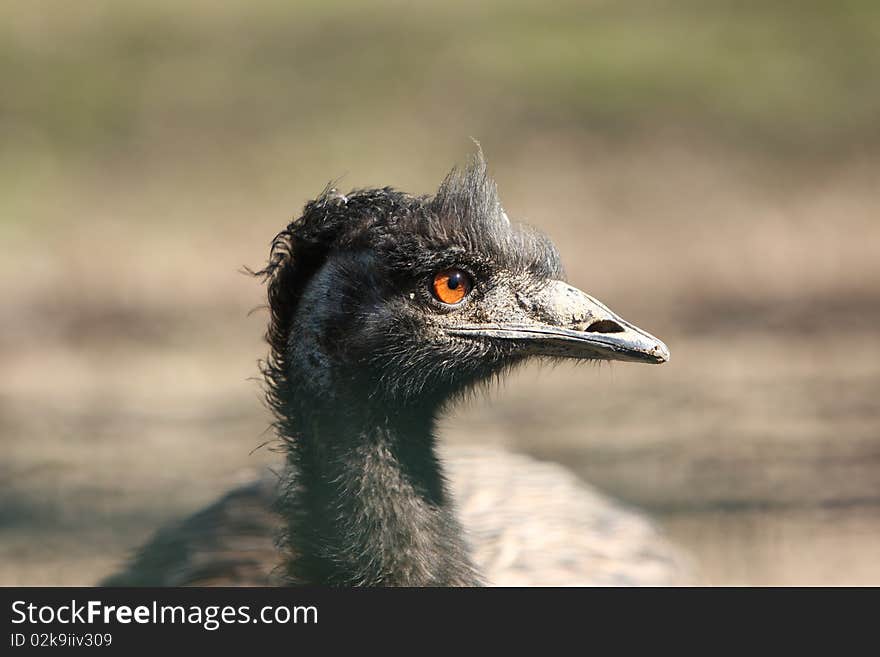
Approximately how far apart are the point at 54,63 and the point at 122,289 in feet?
8.97

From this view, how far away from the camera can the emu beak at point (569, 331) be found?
2932 mm

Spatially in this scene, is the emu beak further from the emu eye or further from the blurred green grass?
the blurred green grass

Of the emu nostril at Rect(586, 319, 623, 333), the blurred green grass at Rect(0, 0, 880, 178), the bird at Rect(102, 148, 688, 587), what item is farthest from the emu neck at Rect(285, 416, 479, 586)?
the blurred green grass at Rect(0, 0, 880, 178)

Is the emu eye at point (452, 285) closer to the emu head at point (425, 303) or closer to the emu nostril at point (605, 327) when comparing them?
the emu head at point (425, 303)

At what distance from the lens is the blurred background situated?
5.40 m

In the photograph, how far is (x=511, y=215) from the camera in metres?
7.14

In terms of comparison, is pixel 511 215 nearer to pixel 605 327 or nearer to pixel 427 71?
pixel 427 71

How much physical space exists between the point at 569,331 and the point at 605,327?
77 mm

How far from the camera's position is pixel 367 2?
9.87 metres

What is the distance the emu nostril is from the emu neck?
45cm

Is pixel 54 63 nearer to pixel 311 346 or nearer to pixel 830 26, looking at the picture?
pixel 830 26

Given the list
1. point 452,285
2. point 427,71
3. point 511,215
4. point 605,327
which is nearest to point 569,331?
point 605,327

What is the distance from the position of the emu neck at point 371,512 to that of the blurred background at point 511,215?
5.16 ft

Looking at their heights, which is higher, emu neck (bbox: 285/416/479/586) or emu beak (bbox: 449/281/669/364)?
emu beak (bbox: 449/281/669/364)
